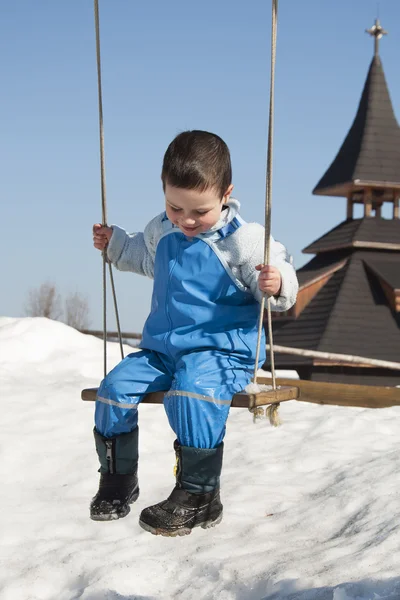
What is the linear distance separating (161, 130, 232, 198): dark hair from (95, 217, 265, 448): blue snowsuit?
307mm

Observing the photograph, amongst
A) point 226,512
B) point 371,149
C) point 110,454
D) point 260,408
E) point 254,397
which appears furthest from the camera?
point 371,149

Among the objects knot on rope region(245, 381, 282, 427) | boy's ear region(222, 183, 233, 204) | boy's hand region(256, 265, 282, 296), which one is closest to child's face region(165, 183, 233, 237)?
boy's ear region(222, 183, 233, 204)

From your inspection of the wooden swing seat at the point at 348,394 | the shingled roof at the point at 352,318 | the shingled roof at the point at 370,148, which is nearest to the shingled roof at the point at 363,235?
the shingled roof at the point at 352,318

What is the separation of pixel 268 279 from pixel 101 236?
0.98m

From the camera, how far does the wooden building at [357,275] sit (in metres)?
17.4

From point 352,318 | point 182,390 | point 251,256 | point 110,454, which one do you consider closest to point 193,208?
point 251,256

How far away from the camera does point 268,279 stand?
3.10 meters

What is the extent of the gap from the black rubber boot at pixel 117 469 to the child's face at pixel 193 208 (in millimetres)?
916

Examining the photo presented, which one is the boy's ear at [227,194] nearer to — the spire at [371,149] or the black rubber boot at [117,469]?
the black rubber boot at [117,469]

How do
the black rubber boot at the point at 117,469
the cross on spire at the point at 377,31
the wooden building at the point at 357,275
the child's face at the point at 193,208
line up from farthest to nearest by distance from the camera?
the cross on spire at the point at 377,31, the wooden building at the point at 357,275, the black rubber boot at the point at 117,469, the child's face at the point at 193,208

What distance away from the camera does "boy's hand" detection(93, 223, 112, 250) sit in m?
3.72

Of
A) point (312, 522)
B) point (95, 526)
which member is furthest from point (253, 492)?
point (95, 526)

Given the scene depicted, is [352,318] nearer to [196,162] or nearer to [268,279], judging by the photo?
[268,279]

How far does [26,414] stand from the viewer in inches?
245
